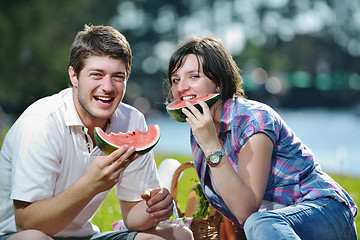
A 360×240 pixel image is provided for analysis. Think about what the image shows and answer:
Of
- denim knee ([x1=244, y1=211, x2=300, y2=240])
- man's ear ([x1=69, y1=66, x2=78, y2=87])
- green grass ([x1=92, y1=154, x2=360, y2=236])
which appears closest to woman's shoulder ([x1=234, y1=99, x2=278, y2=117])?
denim knee ([x1=244, y1=211, x2=300, y2=240])

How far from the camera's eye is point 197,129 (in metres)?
3.13

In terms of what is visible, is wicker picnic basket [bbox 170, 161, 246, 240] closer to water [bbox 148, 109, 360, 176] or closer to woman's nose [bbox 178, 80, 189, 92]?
woman's nose [bbox 178, 80, 189, 92]

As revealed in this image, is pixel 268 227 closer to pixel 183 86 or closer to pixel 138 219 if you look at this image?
pixel 138 219

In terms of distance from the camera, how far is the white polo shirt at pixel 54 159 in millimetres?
3117

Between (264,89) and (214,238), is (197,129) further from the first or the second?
(264,89)

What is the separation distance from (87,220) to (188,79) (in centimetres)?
131

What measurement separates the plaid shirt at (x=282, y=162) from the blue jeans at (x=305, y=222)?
10cm

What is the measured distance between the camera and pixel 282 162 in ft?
11.3

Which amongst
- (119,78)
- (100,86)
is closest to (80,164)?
(100,86)

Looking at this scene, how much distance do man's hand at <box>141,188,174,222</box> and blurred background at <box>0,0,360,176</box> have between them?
6353 millimetres

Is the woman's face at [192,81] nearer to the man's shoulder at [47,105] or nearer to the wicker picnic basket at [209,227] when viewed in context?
the man's shoulder at [47,105]

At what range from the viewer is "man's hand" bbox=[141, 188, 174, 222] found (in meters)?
3.38

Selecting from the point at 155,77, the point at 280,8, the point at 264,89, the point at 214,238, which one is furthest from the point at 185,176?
the point at 280,8

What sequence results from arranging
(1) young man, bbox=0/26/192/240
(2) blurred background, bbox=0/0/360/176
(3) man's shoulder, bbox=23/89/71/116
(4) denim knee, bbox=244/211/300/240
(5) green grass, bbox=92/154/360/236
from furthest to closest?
(2) blurred background, bbox=0/0/360/176 < (5) green grass, bbox=92/154/360/236 < (3) man's shoulder, bbox=23/89/71/116 < (1) young man, bbox=0/26/192/240 < (4) denim knee, bbox=244/211/300/240
